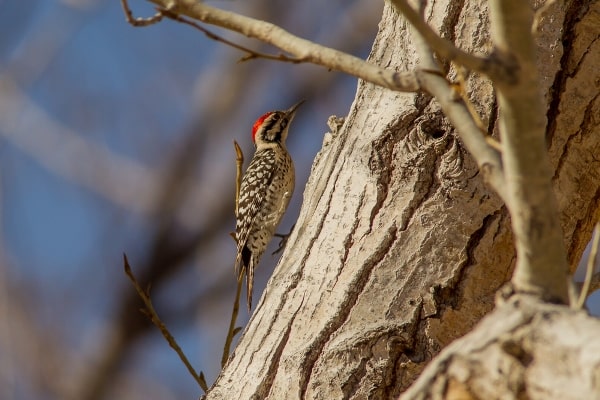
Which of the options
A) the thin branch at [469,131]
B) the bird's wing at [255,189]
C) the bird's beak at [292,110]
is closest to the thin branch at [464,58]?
the thin branch at [469,131]

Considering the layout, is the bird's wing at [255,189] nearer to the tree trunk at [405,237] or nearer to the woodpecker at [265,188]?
the woodpecker at [265,188]

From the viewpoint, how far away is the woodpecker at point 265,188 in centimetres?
680

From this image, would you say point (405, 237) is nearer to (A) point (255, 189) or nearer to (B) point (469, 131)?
(B) point (469, 131)

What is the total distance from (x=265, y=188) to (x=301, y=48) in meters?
5.08

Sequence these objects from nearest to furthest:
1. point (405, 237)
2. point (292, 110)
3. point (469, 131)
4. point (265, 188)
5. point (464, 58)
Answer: point (464, 58) → point (469, 131) → point (405, 237) → point (265, 188) → point (292, 110)

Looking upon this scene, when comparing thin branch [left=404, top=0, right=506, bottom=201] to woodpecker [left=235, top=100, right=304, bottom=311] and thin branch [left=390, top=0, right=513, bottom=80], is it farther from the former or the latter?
woodpecker [left=235, top=100, right=304, bottom=311]

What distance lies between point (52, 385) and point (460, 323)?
16.1 ft

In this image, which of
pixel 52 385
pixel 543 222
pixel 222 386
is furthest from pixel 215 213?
pixel 543 222

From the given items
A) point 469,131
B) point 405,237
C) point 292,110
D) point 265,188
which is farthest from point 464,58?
point 292,110

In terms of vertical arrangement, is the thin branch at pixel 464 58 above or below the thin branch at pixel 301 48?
below

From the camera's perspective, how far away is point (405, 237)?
3.10 m

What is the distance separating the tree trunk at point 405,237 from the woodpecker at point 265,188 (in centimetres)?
335

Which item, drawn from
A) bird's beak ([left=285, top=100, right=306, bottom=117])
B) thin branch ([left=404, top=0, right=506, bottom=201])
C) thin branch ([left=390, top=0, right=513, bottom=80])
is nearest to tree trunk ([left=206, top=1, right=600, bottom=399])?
thin branch ([left=404, top=0, right=506, bottom=201])

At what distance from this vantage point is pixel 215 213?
282 inches
